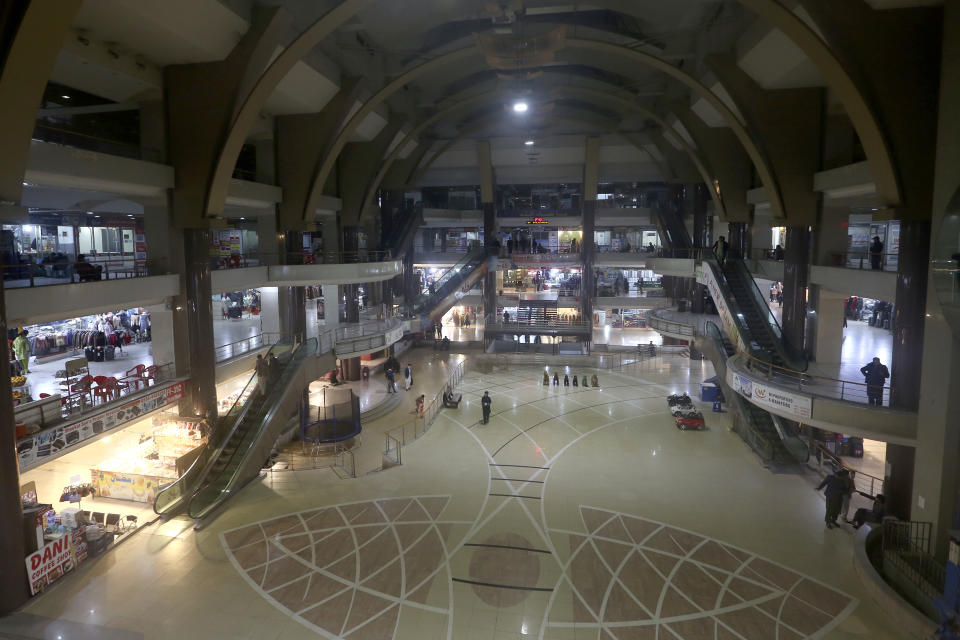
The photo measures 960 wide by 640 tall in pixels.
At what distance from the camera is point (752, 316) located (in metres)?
18.2

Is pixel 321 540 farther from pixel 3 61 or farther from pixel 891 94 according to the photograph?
pixel 891 94

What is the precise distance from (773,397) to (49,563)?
15.3 m

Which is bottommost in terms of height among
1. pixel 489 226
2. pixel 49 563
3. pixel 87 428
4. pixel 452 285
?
pixel 49 563

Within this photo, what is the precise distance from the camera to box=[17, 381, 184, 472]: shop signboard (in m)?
10.7

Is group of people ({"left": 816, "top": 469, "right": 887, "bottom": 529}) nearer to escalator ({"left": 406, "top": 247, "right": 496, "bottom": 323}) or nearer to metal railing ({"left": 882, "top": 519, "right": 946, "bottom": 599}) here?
metal railing ({"left": 882, "top": 519, "right": 946, "bottom": 599})

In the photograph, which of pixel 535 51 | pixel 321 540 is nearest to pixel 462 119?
pixel 535 51

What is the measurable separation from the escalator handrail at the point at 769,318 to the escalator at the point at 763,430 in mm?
1921

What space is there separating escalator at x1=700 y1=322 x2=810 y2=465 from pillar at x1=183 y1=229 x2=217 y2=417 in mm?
16383

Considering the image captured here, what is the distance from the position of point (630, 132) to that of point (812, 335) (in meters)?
16.1

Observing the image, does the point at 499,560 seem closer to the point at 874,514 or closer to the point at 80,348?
the point at 874,514

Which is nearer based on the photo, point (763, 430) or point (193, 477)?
point (193, 477)

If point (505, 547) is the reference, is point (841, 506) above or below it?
above

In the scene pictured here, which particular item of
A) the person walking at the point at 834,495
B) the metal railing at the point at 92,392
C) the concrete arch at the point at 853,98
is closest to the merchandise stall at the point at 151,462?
the metal railing at the point at 92,392

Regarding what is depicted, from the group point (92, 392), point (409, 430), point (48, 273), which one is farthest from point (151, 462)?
point (409, 430)
